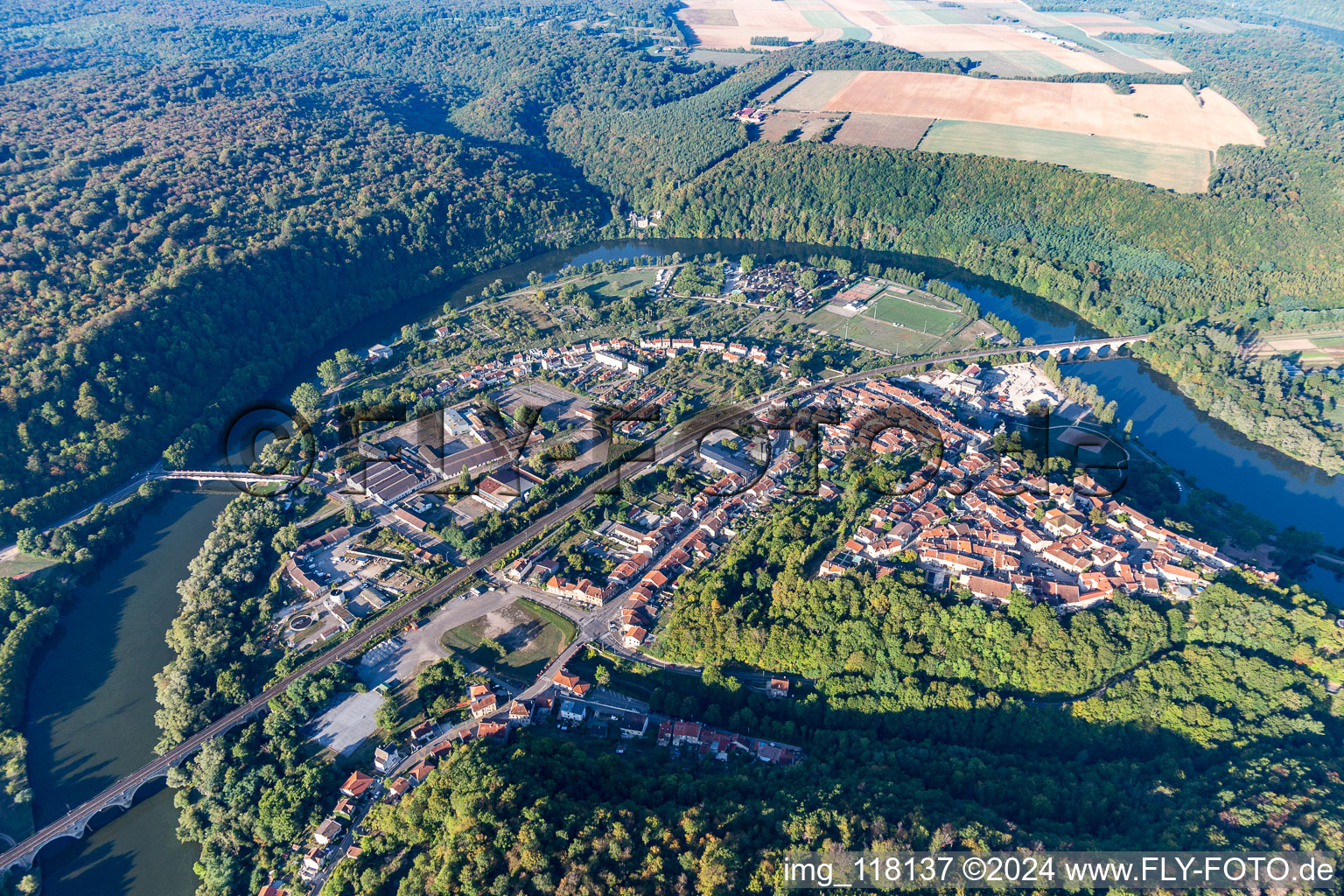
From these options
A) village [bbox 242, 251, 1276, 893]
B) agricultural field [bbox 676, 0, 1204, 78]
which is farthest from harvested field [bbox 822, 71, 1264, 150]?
village [bbox 242, 251, 1276, 893]

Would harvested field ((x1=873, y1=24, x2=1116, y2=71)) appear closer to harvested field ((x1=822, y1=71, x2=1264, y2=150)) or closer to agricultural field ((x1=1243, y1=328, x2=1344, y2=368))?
harvested field ((x1=822, y1=71, x2=1264, y2=150))

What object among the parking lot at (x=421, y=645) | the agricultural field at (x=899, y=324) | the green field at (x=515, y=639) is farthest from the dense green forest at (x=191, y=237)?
the agricultural field at (x=899, y=324)

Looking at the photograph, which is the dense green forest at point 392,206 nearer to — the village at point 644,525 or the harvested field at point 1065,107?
the harvested field at point 1065,107

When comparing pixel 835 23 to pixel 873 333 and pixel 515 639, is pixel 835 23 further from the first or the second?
pixel 515 639

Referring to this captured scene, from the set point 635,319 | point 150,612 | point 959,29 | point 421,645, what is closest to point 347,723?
point 421,645

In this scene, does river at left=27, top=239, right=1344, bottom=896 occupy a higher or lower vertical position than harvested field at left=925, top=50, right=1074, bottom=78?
lower

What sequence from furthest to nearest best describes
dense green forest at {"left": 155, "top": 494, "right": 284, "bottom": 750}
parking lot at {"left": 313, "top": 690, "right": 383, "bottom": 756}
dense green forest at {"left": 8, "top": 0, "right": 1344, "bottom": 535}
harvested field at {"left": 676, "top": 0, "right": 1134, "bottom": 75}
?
harvested field at {"left": 676, "top": 0, "right": 1134, "bottom": 75} < dense green forest at {"left": 8, "top": 0, "right": 1344, "bottom": 535} < dense green forest at {"left": 155, "top": 494, "right": 284, "bottom": 750} < parking lot at {"left": 313, "top": 690, "right": 383, "bottom": 756}
